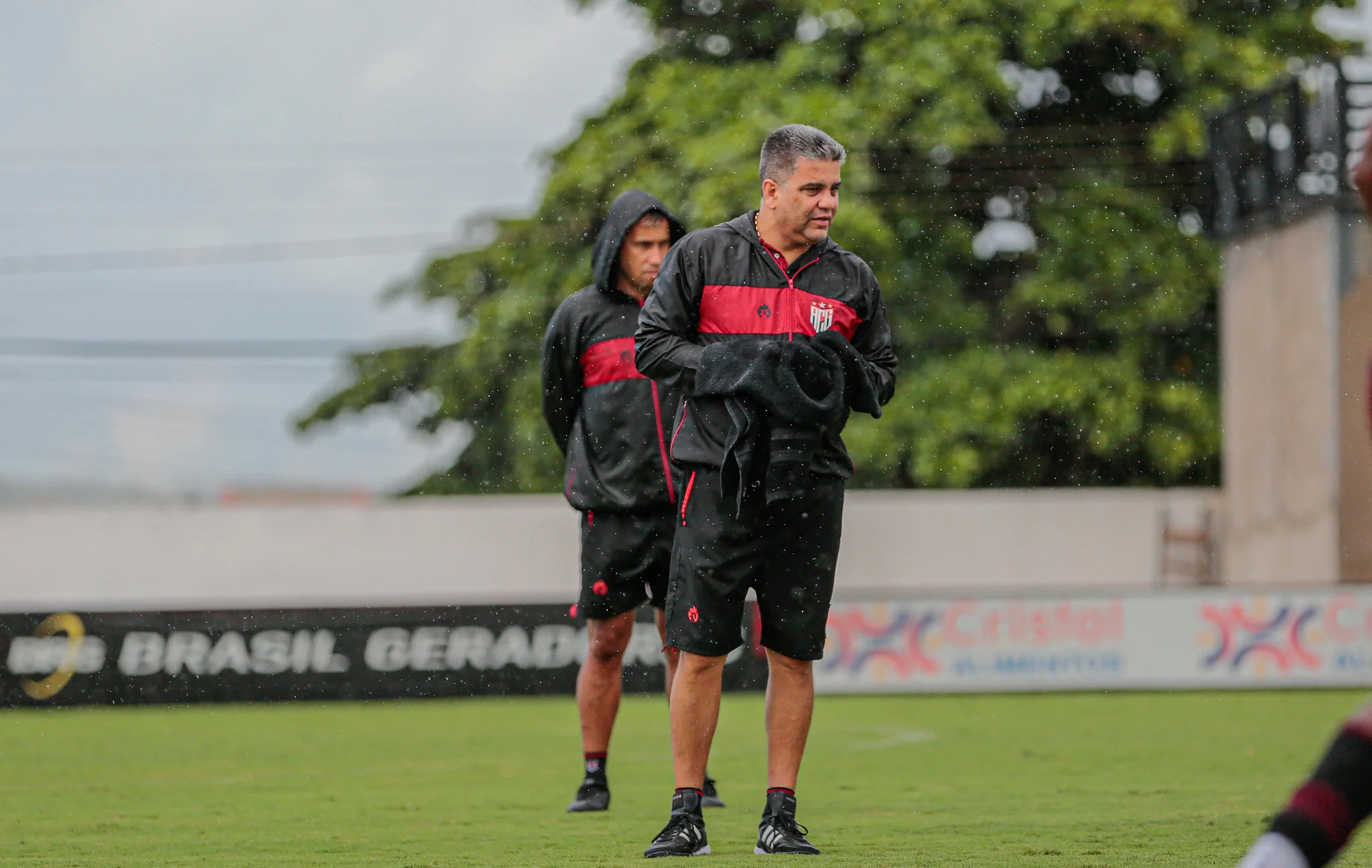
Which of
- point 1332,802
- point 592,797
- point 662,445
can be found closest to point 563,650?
point 592,797

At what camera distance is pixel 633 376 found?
6.17 m

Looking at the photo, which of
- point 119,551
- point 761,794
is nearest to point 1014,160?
point 119,551

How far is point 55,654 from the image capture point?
44.2 ft

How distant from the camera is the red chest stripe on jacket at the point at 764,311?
4770mm

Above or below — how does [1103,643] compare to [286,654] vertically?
above

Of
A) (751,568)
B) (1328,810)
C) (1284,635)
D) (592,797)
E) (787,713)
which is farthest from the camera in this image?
(1284,635)

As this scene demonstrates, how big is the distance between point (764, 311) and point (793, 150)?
434 mm

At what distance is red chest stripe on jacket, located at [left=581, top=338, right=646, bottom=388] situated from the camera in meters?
6.17

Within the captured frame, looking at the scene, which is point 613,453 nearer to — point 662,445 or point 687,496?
point 662,445

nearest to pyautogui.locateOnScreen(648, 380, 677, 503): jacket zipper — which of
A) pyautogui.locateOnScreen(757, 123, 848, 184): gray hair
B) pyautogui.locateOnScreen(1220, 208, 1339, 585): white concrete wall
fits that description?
pyautogui.locateOnScreen(757, 123, 848, 184): gray hair

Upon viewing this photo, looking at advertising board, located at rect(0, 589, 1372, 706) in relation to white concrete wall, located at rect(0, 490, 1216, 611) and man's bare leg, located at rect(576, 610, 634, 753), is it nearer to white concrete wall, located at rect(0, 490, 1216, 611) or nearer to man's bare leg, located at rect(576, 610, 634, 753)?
man's bare leg, located at rect(576, 610, 634, 753)

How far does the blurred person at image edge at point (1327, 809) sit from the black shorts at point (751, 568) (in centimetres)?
189

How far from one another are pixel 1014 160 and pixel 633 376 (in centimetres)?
1681

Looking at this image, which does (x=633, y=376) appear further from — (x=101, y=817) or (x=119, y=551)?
(x=119, y=551)
